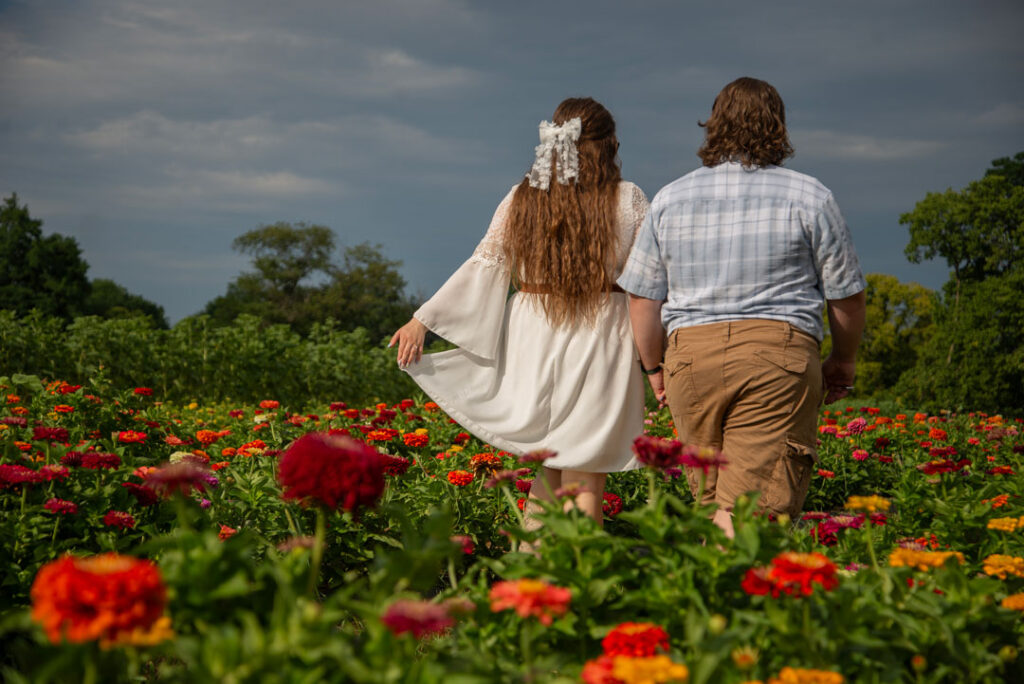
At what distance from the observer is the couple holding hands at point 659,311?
2500 mm

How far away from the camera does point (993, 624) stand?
6.25ft

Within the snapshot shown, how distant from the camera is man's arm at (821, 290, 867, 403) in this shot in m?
2.58

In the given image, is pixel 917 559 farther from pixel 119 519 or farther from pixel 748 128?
pixel 119 519

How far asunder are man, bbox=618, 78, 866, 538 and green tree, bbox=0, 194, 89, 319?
1702 inches

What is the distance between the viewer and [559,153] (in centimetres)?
320

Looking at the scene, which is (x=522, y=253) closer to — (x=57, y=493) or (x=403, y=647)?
(x=57, y=493)

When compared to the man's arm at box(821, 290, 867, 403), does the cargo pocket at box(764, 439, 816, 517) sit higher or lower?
lower

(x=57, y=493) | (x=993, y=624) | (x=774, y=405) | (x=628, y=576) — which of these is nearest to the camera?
(x=628, y=576)

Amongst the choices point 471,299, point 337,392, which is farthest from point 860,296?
point 337,392

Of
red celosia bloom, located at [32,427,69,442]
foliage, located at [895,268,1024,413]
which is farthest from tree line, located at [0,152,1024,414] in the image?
red celosia bloom, located at [32,427,69,442]

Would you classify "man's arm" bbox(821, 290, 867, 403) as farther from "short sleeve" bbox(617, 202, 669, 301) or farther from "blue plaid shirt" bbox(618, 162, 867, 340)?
"short sleeve" bbox(617, 202, 669, 301)

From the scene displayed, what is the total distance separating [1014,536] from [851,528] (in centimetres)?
72

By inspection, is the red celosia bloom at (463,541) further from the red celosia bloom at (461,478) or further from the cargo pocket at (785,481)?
the red celosia bloom at (461,478)

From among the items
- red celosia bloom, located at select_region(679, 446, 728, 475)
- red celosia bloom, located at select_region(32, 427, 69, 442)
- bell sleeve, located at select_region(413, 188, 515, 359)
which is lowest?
red celosia bloom, located at select_region(32, 427, 69, 442)
